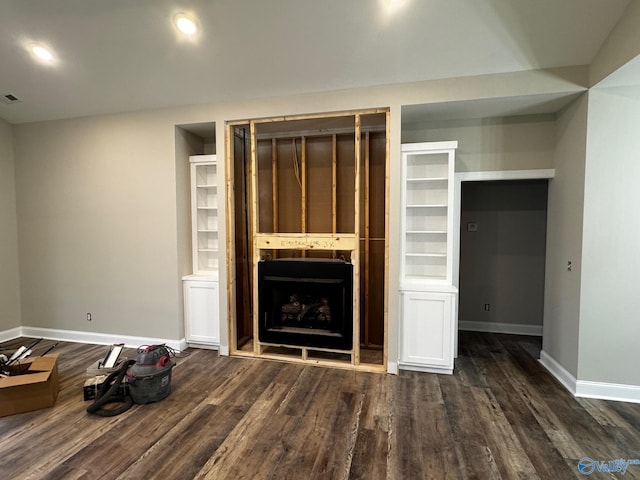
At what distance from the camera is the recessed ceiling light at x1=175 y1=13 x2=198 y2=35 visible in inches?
105

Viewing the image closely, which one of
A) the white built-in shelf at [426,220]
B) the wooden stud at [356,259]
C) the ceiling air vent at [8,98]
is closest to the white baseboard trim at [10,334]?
the ceiling air vent at [8,98]

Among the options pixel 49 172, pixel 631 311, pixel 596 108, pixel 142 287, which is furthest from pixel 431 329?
pixel 49 172

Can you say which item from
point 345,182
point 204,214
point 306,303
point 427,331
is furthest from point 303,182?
point 427,331

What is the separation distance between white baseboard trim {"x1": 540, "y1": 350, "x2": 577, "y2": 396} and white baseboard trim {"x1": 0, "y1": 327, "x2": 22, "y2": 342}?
6967 mm

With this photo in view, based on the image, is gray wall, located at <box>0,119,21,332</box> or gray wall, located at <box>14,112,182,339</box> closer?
gray wall, located at <box>14,112,182,339</box>

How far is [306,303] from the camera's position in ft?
12.0

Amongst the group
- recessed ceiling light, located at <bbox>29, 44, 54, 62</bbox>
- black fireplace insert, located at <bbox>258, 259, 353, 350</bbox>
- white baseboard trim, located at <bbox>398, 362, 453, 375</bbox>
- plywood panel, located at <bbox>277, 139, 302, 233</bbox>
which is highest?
recessed ceiling light, located at <bbox>29, 44, 54, 62</bbox>

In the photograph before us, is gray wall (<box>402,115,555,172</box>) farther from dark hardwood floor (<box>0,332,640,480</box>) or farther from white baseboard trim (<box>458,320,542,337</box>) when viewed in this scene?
white baseboard trim (<box>458,320,542,337</box>)

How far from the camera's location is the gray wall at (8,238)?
430 centimetres

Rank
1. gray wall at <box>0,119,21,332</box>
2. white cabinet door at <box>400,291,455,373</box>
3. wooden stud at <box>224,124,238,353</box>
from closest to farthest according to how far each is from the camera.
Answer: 1. white cabinet door at <box>400,291,455,373</box>
2. wooden stud at <box>224,124,238,353</box>
3. gray wall at <box>0,119,21,332</box>

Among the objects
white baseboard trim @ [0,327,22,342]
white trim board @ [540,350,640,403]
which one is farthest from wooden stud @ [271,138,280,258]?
white baseboard trim @ [0,327,22,342]

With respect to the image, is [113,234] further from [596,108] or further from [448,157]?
[596,108]

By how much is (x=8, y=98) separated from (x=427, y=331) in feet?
19.0

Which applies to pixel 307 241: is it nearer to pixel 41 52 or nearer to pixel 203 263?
pixel 203 263
